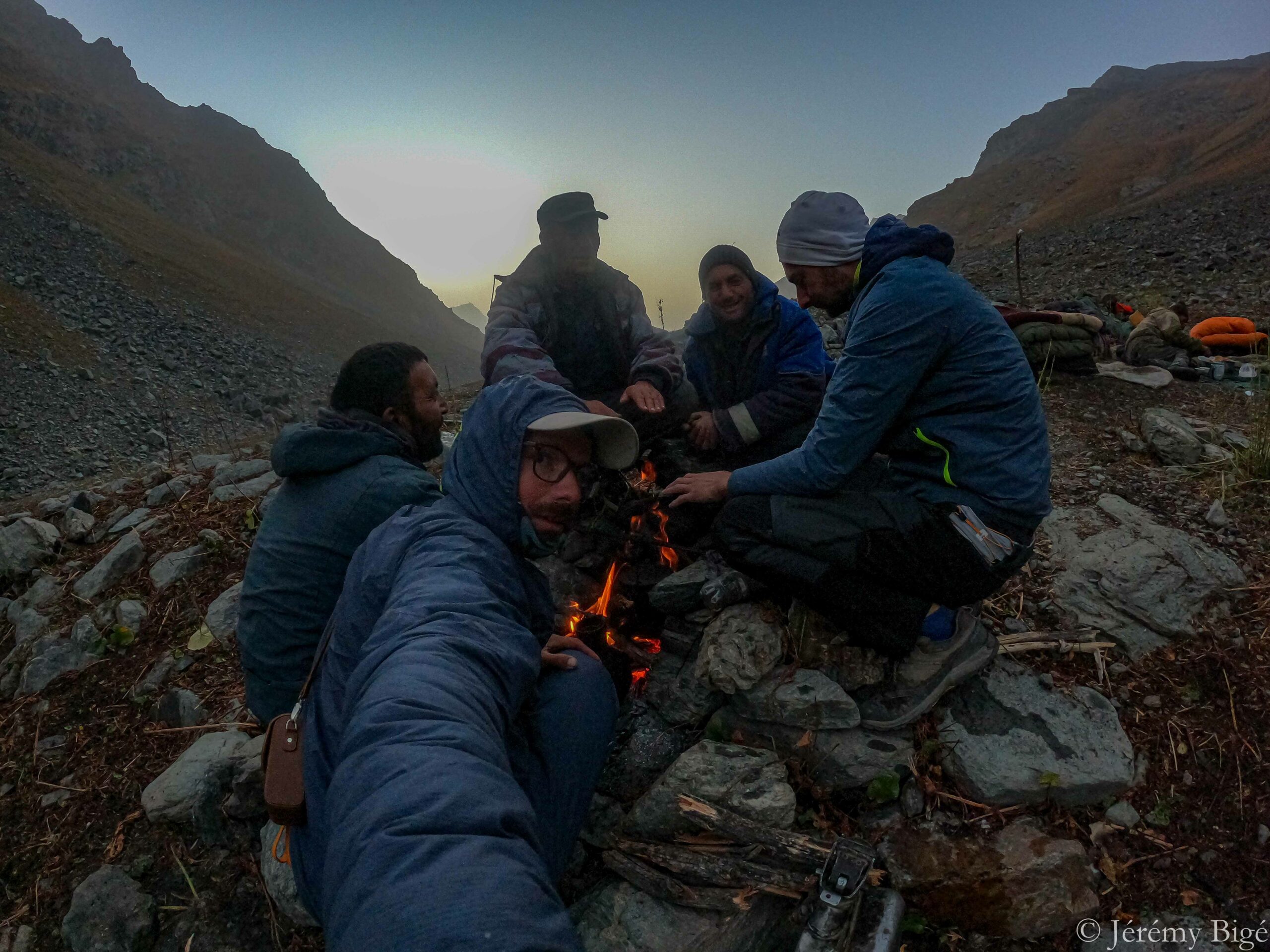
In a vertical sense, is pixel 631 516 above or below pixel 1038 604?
above

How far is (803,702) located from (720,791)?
54 centimetres

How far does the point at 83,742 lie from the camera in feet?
12.6

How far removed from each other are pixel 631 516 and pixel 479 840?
9.75ft

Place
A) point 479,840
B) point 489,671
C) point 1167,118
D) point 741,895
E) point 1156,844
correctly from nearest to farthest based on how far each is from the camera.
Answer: point 479,840 → point 489,671 → point 741,895 → point 1156,844 → point 1167,118

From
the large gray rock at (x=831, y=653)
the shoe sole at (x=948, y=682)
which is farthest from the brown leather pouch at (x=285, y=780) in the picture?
the shoe sole at (x=948, y=682)

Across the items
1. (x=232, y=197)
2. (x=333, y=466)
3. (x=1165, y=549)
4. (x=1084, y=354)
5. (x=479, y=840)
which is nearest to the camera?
(x=479, y=840)

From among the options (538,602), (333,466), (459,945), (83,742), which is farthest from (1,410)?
(459,945)

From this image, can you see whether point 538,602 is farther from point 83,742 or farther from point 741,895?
point 83,742

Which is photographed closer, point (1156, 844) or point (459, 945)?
point (459, 945)

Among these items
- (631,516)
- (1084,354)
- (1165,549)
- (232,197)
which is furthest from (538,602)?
(232,197)

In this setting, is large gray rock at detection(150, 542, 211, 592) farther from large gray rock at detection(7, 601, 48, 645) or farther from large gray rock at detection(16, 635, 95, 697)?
large gray rock at detection(7, 601, 48, 645)

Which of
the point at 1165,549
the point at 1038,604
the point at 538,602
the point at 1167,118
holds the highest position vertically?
the point at 1167,118

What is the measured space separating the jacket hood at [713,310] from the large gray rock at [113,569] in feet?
15.4

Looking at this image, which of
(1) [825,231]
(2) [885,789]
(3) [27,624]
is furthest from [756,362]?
(3) [27,624]
